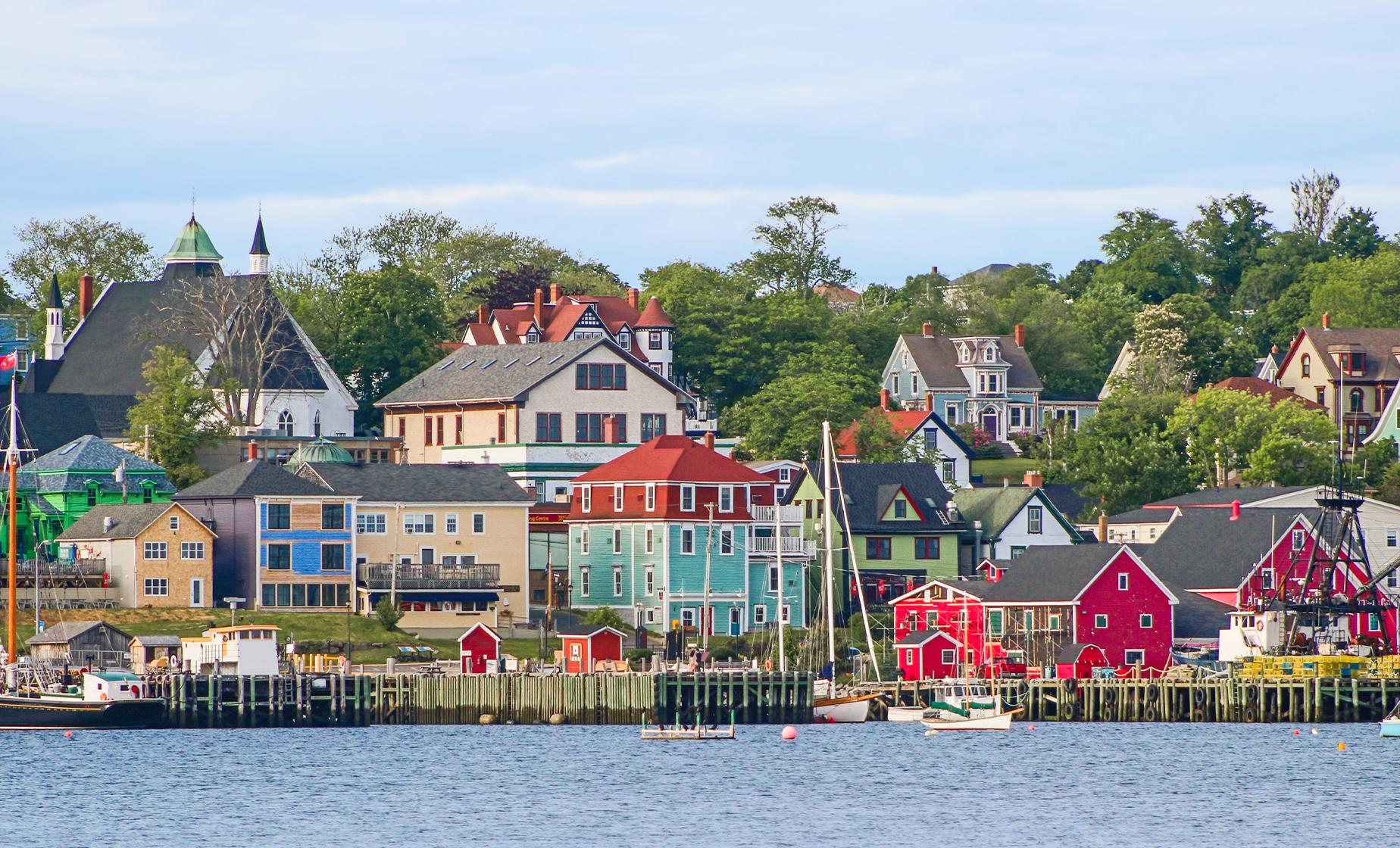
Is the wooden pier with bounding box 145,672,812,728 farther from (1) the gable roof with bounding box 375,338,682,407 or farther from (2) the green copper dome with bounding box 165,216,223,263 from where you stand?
(2) the green copper dome with bounding box 165,216,223,263

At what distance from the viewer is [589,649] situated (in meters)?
104

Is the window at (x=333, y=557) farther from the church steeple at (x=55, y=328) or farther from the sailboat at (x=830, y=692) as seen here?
the church steeple at (x=55, y=328)

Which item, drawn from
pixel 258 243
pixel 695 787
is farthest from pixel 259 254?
pixel 695 787

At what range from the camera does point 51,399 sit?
132 m

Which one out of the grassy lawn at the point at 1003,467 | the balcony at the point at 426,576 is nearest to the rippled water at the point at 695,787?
the balcony at the point at 426,576

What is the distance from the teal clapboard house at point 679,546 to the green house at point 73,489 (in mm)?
18193

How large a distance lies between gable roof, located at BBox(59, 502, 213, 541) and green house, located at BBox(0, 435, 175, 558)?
3979mm

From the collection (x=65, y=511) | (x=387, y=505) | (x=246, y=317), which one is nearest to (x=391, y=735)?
(x=387, y=505)

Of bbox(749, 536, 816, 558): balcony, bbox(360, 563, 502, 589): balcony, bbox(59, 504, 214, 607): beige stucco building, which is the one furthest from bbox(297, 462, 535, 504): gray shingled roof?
bbox(749, 536, 816, 558): balcony

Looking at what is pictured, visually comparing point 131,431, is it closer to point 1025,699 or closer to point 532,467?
point 532,467

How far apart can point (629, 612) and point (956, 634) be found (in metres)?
13.6

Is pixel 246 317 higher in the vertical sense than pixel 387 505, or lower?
higher

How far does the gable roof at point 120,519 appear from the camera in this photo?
10900cm

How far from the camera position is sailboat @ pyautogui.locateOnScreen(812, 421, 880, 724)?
99.4 m
